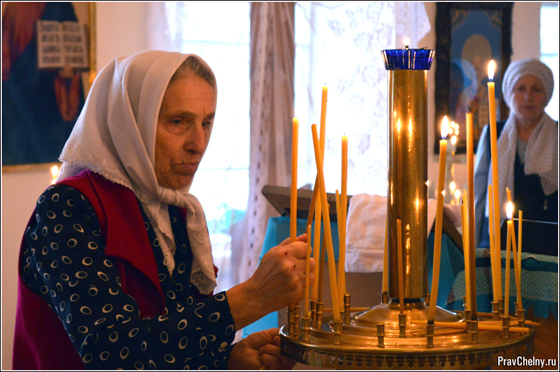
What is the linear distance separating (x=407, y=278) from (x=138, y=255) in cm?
68

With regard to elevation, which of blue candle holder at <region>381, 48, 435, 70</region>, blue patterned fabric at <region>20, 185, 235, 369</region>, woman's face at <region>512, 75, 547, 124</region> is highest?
woman's face at <region>512, 75, 547, 124</region>

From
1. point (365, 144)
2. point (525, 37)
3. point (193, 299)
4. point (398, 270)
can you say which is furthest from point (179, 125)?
point (525, 37)

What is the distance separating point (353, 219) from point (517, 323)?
31.6 inches

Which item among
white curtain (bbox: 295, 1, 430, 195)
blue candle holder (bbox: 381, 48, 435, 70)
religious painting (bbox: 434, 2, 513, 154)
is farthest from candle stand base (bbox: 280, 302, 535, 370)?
religious painting (bbox: 434, 2, 513, 154)

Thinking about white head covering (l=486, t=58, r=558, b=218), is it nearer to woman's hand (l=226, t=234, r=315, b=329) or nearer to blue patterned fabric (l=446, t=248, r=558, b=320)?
blue patterned fabric (l=446, t=248, r=558, b=320)

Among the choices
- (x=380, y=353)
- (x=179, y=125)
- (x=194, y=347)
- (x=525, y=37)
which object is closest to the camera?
(x=380, y=353)

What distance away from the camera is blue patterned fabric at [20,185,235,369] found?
1.03 metres

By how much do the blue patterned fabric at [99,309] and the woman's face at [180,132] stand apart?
242mm

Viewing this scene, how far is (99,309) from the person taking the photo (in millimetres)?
1050

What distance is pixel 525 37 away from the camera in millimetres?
5270

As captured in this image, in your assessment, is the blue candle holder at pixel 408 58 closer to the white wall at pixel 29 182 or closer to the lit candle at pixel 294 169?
the lit candle at pixel 294 169

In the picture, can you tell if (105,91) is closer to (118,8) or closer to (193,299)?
(193,299)

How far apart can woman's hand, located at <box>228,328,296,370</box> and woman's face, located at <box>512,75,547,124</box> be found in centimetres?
279

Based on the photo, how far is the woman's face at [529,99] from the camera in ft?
11.5
